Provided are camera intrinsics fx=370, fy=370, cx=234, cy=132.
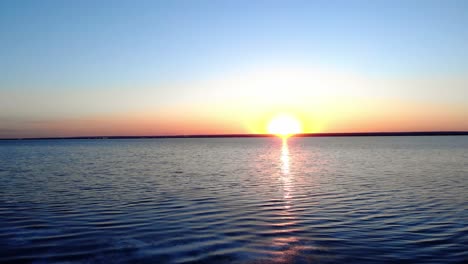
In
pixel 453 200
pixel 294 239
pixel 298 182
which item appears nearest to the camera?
pixel 294 239

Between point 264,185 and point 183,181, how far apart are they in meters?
7.63

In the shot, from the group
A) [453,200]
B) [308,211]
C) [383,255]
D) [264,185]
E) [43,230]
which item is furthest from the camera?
[264,185]

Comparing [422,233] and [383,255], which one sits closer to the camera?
[383,255]

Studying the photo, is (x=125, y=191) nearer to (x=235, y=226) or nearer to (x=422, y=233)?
(x=235, y=226)

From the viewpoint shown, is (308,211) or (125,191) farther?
(125,191)

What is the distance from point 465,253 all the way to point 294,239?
19.0 feet

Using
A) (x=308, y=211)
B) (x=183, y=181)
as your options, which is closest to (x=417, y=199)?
(x=308, y=211)

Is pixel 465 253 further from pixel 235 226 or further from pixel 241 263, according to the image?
pixel 235 226

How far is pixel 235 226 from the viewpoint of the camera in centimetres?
1664

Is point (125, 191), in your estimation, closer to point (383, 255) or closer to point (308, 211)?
point (308, 211)

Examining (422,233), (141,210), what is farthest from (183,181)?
(422,233)

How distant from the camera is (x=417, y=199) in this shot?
23.4 metres

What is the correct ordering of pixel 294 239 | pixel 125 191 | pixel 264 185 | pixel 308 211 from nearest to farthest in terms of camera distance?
pixel 294 239 < pixel 308 211 < pixel 125 191 < pixel 264 185

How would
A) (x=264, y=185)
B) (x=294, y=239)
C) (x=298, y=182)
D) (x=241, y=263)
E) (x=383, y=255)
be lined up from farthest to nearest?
(x=298, y=182) < (x=264, y=185) < (x=294, y=239) < (x=383, y=255) < (x=241, y=263)
